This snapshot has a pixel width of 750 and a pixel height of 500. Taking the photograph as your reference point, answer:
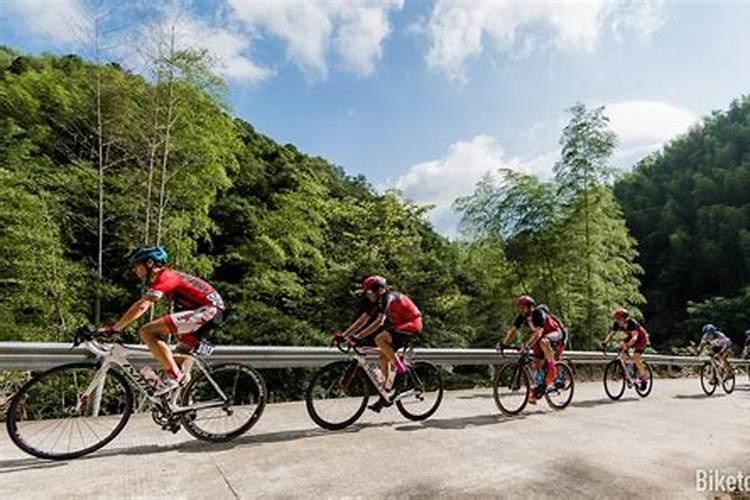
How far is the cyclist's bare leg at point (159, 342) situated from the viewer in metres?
3.91

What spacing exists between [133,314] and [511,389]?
458cm

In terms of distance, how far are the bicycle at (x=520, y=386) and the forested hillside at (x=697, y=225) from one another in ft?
118

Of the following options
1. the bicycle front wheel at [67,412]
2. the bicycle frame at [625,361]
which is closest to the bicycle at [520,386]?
the bicycle frame at [625,361]

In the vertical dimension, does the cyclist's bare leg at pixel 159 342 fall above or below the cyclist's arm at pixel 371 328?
below

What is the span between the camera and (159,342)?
13.0ft

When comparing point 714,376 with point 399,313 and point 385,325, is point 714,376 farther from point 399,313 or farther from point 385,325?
point 385,325

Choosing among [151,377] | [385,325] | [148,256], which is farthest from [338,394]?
[148,256]

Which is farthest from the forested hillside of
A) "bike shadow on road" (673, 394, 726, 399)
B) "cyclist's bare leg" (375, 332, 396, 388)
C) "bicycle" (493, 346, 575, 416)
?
"cyclist's bare leg" (375, 332, 396, 388)

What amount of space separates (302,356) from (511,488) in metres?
2.97

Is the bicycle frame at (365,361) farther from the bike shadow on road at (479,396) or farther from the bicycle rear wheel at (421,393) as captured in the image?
the bike shadow on road at (479,396)

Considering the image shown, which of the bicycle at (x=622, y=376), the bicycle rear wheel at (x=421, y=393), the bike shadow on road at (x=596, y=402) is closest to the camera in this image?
the bicycle rear wheel at (x=421, y=393)

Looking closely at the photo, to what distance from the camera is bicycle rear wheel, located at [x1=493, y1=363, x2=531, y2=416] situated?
613cm

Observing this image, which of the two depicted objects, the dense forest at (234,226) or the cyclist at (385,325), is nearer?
the cyclist at (385,325)

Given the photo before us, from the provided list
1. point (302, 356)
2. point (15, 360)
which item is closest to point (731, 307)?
point (302, 356)
